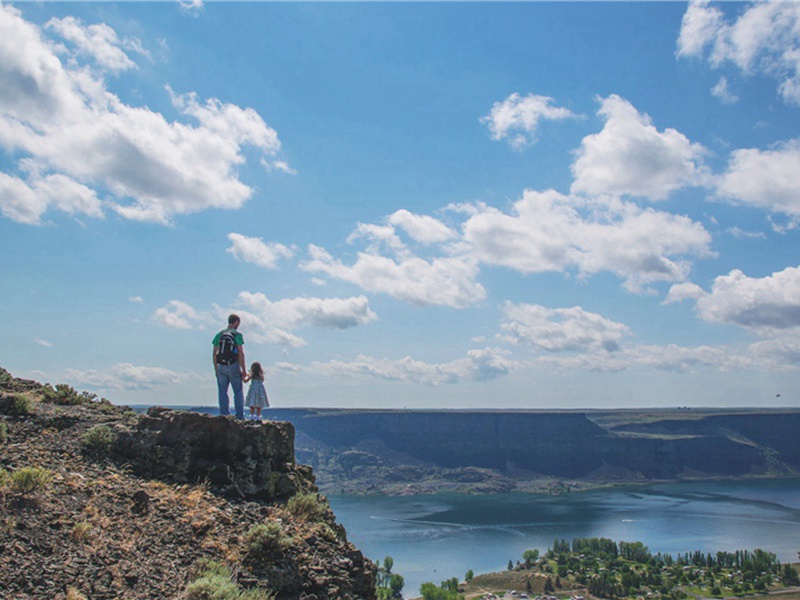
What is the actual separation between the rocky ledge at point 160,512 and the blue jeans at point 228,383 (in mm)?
2182

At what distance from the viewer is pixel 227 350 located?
16047 millimetres

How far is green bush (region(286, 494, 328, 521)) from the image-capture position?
12.4m

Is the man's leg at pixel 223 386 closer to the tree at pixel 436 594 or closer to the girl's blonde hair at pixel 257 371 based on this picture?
the girl's blonde hair at pixel 257 371

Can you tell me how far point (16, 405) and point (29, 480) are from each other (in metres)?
4.88

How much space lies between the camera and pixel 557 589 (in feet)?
416

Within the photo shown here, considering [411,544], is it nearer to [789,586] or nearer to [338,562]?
[789,586]

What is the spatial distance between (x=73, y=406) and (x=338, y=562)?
990 centimetres

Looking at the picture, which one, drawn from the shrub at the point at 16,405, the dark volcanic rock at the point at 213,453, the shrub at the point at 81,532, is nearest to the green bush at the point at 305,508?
the dark volcanic rock at the point at 213,453

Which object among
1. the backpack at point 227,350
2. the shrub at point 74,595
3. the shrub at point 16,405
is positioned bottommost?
the shrub at point 74,595

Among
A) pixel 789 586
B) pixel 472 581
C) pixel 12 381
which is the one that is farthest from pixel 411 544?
pixel 12 381

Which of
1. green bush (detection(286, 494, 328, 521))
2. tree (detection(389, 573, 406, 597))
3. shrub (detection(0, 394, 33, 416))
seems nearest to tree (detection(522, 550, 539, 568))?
tree (detection(389, 573, 406, 597))

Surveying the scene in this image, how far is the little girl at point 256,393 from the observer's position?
17.1 m

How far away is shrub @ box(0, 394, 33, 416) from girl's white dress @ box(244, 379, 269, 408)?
5.44 metres

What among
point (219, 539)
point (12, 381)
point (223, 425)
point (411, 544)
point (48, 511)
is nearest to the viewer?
point (48, 511)
